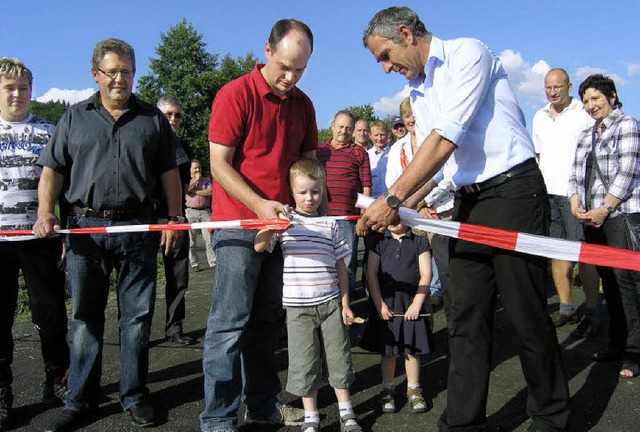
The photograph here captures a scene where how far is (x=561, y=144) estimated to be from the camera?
22.0 ft

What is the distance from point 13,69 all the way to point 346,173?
4063mm

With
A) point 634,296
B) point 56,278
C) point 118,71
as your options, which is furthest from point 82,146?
point 634,296

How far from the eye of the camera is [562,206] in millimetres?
6617

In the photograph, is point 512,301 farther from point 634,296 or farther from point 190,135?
point 190,135

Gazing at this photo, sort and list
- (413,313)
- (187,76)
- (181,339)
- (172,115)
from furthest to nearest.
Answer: (187,76) → (172,115) → (181,339) → (413,313)

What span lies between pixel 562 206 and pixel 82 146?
5.14m

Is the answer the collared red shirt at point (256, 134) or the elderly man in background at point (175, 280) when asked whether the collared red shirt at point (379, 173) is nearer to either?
the elderly man in background at point (175, 280)

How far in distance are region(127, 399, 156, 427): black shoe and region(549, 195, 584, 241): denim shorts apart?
4.69 meters

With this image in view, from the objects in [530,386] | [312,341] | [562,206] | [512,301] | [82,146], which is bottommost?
[530,386]

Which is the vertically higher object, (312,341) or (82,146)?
(82,146)

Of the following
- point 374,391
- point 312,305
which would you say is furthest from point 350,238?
point 312,305

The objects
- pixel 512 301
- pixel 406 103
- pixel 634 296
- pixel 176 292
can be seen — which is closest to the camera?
pixel 512 301

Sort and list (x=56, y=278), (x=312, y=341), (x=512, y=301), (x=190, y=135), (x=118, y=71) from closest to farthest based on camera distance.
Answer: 1. (x=512, y=301)
2. (x=312, y=341)
3. (x=118, y=71)
4. (x=56, y=278)
5. (x=190, y=135)

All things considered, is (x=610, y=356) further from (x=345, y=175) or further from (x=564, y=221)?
(x=345, y=175)
